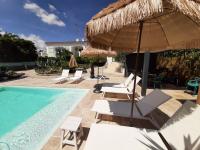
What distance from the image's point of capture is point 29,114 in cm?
658

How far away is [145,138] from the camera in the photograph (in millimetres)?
3002

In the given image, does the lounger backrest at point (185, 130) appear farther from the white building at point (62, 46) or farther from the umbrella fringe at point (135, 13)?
the white building at point (62, 46)

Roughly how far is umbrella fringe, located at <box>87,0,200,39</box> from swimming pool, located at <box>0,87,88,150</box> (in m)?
3.01

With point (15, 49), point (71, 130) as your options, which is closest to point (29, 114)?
point (71, 130)

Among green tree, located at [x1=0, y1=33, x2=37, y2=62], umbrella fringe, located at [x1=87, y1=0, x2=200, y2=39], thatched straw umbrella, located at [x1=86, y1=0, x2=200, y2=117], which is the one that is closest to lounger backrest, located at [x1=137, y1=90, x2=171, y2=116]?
thatched straw umbrella, located at [x1=86, y1=0, x2=200, y2=117]

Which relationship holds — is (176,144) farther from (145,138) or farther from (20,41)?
(20,41)

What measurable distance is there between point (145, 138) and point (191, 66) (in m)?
8.43

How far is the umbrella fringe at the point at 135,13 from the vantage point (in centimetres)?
182

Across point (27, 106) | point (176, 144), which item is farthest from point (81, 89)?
point (176, 144)

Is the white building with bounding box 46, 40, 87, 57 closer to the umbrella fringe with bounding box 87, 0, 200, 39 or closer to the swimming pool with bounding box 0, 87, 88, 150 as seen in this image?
the swimming pool with bounding box 0, 87, 88, 150

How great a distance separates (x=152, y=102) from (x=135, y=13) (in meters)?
3.06

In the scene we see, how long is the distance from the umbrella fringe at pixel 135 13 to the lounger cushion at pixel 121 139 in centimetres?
187

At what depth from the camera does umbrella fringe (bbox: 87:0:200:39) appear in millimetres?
1823

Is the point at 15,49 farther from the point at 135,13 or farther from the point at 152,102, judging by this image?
the point at 135,13
